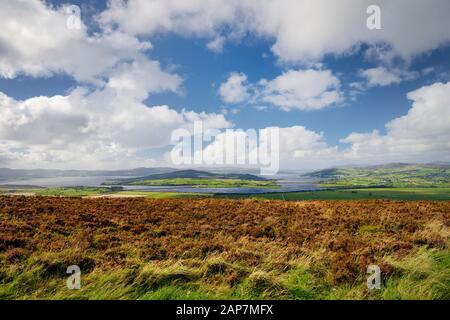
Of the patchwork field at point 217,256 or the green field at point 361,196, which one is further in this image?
the green field at point 361,196

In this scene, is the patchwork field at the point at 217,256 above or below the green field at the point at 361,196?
above

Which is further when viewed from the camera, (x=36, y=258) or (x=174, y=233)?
(x=174, y=233)

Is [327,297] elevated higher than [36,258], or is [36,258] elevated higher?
[36,258]

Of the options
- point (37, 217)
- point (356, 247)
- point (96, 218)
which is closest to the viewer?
point (356, 247)

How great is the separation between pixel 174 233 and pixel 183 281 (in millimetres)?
5597

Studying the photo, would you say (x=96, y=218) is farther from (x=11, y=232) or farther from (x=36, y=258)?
(x=36, y=258)

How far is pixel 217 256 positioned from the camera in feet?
29.2

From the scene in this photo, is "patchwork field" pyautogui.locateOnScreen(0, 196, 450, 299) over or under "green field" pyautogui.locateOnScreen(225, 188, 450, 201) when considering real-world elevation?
over

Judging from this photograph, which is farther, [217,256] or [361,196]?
[361,196]

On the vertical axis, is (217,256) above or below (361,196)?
above

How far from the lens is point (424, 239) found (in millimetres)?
11125

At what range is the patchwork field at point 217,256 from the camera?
645 centimetres

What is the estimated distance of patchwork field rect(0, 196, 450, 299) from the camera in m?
6.45
